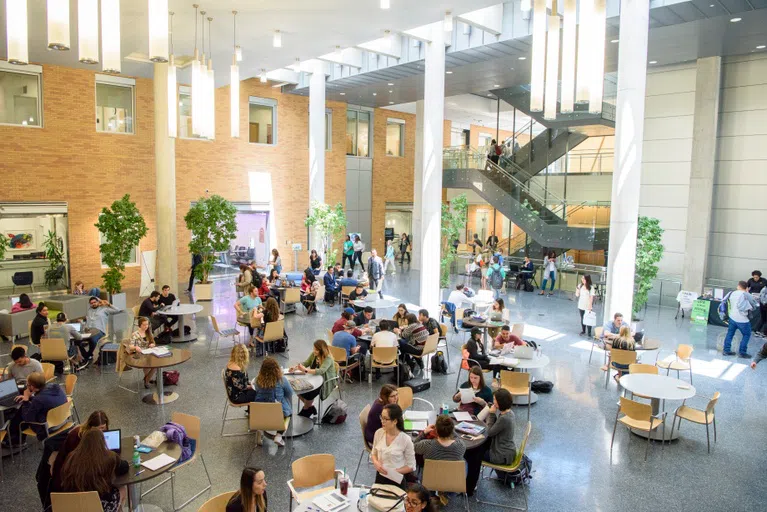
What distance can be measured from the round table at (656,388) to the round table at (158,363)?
20.0 feet

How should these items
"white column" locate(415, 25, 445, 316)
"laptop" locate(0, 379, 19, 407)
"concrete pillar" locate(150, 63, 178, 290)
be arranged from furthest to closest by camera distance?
"concrete pillar" locate(150, 63, 178, 290)
"white column" locate(415, 25, 445, 316)
"laptop" locate(0, 379, 19, 407)

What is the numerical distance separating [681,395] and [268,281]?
1047 cm

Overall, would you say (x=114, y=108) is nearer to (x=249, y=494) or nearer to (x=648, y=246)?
(x=648, y=246)

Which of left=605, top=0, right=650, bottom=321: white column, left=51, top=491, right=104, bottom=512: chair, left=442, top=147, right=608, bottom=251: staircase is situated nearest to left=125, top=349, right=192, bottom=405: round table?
left=51, top=491, right=104, bottom=512: chair

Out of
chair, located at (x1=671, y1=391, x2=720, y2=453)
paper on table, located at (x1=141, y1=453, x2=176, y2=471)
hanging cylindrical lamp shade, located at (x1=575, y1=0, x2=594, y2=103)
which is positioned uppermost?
hanging cylindrical lamp shade, located at (x1=575, y1=0, x2=594, y2=103)

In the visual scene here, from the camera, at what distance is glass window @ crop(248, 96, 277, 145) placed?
20.1 m

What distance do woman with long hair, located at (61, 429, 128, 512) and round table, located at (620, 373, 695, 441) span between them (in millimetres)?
5899

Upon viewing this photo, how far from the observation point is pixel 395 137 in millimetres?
26469

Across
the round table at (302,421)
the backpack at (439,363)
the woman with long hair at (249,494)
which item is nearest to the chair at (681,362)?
the backpack at (439,363)


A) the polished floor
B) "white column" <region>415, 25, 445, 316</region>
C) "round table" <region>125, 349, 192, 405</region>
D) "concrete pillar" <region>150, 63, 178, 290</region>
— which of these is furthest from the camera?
"concrete pillar" <region>150, 63, 178, 290</region>

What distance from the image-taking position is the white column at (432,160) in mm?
13328

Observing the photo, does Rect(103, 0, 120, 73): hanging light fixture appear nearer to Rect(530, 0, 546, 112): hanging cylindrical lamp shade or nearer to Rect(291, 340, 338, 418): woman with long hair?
Rect(530, 0, 546, 112): hanging cylindrical lamp shade

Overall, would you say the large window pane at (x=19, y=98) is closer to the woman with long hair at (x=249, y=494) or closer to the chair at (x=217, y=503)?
the chair at (x=217, y=503)

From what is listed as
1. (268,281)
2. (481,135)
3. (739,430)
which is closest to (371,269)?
(268,281)
